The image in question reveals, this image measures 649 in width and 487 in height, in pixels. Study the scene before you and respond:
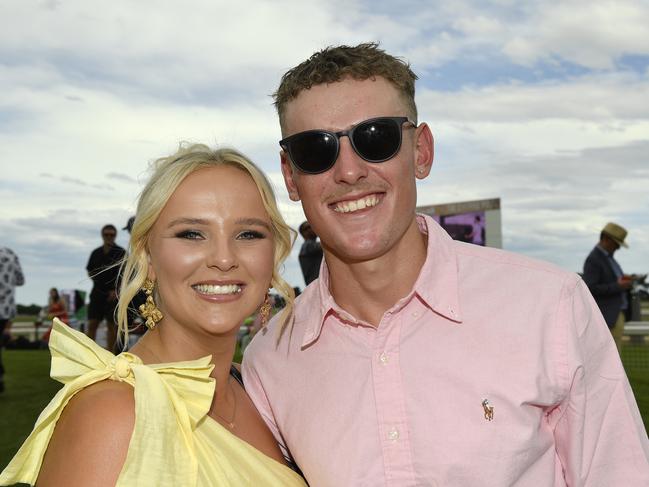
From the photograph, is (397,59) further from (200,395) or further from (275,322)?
(200,395)

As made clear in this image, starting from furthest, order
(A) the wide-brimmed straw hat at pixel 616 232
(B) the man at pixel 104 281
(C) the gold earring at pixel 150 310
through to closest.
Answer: (B) the man at pixel 104 281, (A) the wide-brimmed straw hat at pixel 616 232, (C) the gold earring at pixel 150 310

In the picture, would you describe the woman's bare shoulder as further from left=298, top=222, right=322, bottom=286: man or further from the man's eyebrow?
left=298, top=222, right=322, bottom=286: man

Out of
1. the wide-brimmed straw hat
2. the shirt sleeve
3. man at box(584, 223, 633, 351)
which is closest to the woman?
the shirt sleeve

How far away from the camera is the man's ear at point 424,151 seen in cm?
344

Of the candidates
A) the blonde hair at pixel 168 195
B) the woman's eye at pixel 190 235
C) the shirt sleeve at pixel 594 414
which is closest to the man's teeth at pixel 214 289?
the woman's eye at pixel 190 235

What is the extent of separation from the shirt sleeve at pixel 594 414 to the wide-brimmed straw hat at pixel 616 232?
8.54m

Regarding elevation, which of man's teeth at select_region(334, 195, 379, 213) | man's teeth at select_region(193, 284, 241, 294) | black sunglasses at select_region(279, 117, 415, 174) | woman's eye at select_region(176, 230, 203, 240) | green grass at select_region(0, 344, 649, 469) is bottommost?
green grass at select_region(0, 344, 649, 469)

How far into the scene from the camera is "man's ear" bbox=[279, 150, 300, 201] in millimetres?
3457

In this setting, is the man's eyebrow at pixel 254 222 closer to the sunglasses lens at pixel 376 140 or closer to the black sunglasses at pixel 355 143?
the black sunglasses at pixel 355 143

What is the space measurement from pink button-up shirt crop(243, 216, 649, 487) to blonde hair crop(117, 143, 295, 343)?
0.70m

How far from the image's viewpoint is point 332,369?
306 centimetres

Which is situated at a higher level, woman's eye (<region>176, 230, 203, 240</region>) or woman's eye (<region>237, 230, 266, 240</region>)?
woman's eye (<region>176, 230, 203, 240</region>)

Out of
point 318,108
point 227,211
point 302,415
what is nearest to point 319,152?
point 318,108

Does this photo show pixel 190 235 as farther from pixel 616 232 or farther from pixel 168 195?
pixel 616 232
